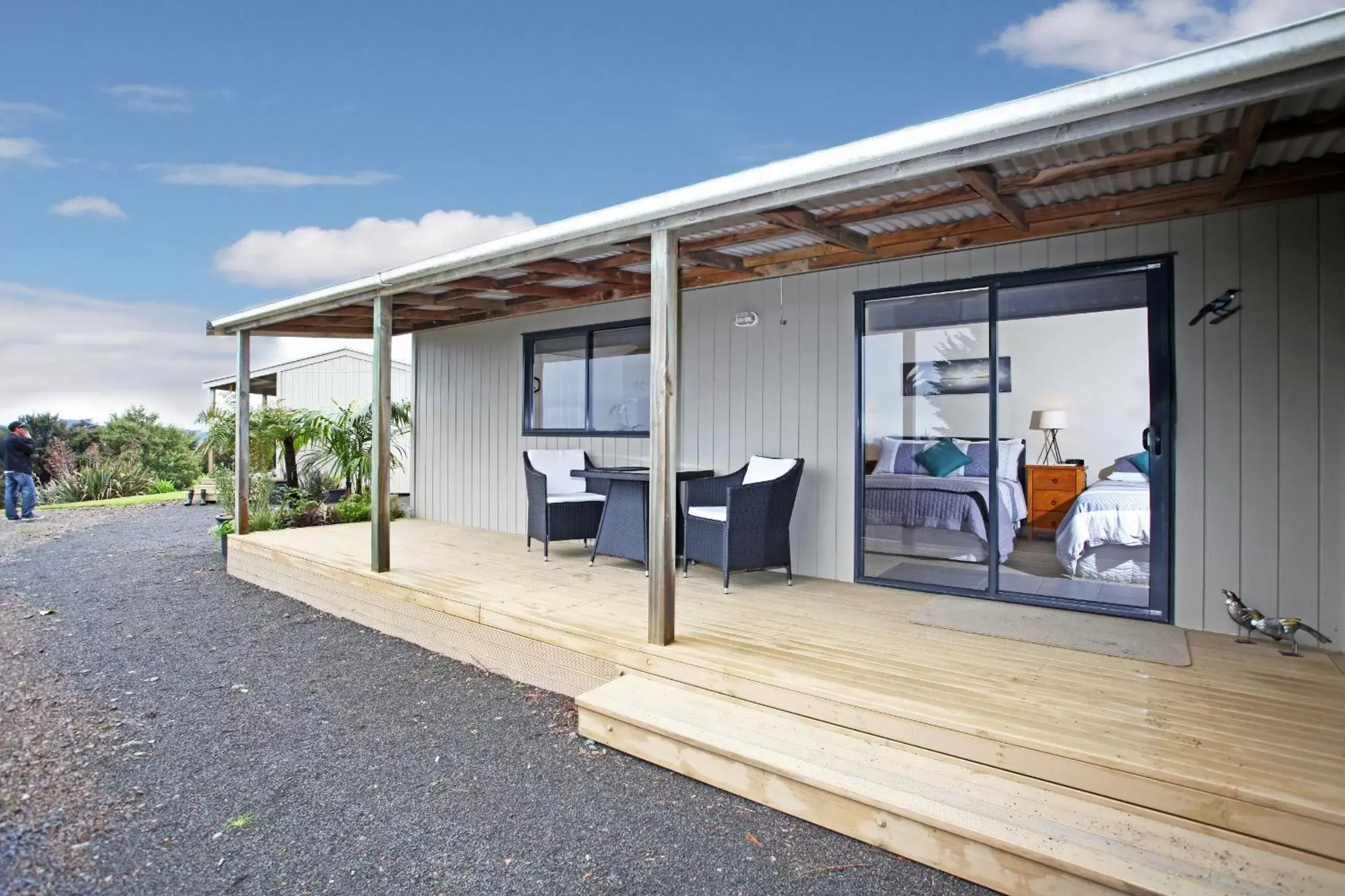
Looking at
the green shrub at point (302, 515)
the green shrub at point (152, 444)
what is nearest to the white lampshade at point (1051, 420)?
the green shrub at point (302, 515)

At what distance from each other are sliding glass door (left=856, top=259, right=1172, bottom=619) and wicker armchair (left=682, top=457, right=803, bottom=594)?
1.63ft

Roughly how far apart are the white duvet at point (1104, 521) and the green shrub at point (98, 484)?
50.5ft

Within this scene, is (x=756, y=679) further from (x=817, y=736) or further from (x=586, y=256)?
(x=586, y=256)

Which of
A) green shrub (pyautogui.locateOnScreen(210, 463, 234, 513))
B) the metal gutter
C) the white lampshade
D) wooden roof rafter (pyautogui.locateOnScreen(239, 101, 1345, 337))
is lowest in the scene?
green shrub (pyautogui.locateOnScreen(210, 463, 234, 513))

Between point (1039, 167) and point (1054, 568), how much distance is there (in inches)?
84.9

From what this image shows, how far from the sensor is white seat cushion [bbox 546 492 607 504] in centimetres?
547

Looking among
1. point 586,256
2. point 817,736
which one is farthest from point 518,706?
point 586,256

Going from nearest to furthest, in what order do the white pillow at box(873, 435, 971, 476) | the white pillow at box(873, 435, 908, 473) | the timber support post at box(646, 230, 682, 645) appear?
the timber support post at box(646, 230, 682, 645) → the white pillow at box(873, 435, 971, 476) → the white pillow at box(873, 435, 908, 473)

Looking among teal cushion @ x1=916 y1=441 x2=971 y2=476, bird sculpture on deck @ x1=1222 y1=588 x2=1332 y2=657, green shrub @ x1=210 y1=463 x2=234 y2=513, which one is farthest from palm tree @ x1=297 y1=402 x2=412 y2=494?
bird sculpture on deck @ x1=1222 y1=588 x2=1332 y2=657

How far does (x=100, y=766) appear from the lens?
2.79m

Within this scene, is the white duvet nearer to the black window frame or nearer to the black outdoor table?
the black outdoor table

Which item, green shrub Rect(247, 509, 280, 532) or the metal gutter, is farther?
green shrub Rect(247, 509, 280, 532)

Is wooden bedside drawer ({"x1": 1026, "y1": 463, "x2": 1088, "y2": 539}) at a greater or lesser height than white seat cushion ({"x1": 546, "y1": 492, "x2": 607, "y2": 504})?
greater

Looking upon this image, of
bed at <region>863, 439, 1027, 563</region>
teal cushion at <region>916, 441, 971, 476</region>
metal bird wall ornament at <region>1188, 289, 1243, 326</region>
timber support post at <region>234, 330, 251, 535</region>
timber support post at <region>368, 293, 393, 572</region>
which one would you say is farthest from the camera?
timber support post at <region>234, 330, 251, 535</region>
